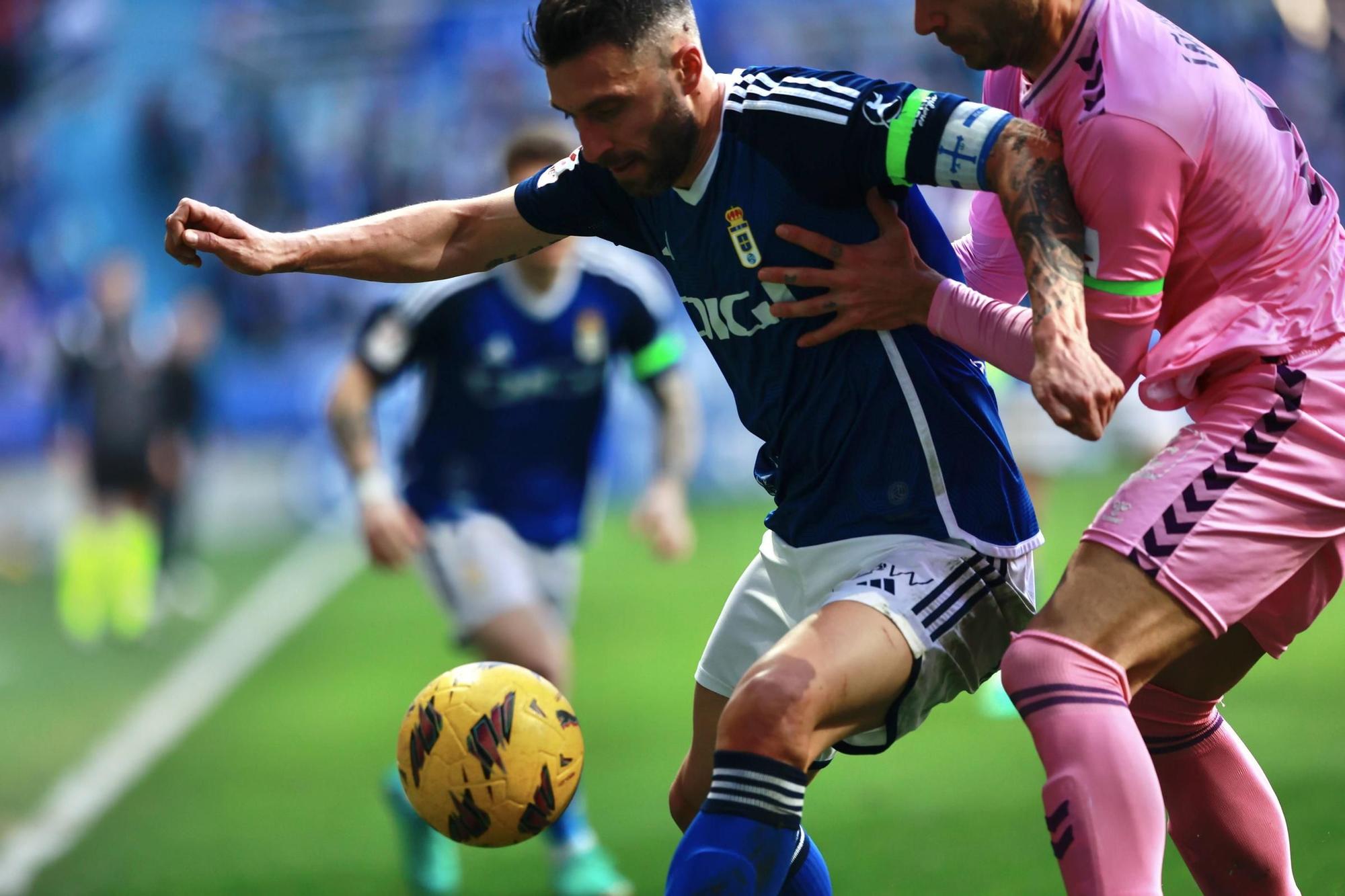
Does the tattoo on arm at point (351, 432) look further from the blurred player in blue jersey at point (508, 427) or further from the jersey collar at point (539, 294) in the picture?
the jersey collar at point (539, 294)

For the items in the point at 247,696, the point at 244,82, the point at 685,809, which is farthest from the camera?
the point at 244,82

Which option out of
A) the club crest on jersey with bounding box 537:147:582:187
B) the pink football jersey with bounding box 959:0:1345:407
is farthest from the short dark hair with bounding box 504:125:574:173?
the pink football jersey with bounding box 959:0:1345:407

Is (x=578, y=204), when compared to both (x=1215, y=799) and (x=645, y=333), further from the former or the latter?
(x=645, y=333)

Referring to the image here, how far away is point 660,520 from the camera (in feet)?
23.1

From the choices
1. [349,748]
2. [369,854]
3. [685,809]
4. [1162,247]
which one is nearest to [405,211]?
[685,809]

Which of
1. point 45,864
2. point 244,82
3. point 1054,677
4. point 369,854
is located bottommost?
point 244,82

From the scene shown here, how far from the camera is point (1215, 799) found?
4.22m

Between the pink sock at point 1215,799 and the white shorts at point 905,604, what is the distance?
0.47 m

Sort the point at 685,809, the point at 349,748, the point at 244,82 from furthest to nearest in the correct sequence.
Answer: the point at 244,82 < the point at 349,748 < the point at 685,809

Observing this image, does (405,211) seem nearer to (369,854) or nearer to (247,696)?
(369,854)

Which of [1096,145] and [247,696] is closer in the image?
[1096,145]

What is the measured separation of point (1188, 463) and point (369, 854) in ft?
16.3

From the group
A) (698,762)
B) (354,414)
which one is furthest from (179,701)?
(698,762)

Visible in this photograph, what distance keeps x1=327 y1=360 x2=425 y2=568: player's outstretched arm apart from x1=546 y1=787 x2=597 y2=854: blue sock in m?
1.25
